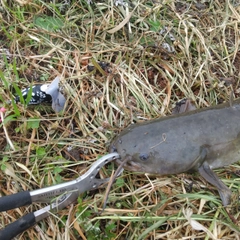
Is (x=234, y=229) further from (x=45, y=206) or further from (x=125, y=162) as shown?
(x=45, y=206)

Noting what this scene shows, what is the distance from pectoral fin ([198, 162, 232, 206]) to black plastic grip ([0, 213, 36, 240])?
1.04m

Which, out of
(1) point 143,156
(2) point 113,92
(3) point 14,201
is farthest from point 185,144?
(3) point 14,201

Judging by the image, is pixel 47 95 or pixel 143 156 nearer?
pixel 143 156

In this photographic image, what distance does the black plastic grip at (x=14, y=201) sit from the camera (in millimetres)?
2066

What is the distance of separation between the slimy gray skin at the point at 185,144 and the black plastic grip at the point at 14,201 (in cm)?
59

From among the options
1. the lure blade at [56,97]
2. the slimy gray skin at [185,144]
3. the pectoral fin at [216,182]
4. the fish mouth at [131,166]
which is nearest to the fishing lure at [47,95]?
the lure blade at [56,97]

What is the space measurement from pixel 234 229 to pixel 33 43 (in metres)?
1.94

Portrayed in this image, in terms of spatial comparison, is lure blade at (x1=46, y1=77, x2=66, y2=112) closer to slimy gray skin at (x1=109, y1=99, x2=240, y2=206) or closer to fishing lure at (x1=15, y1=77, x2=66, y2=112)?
fishing lure at (x1=15, y1=77, x2=66, y2=112)

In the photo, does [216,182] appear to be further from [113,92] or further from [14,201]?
[14,201]

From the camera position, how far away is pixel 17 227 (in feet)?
6.95

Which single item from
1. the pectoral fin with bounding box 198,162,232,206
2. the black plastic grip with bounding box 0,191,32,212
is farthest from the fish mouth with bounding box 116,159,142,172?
the black plastic grip with bounding box 0,191,32,212

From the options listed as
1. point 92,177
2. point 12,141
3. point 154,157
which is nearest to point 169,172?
point 154,157

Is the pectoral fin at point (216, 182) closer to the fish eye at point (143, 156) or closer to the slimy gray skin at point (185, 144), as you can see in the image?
the slimy gray skin at point (185, 144)

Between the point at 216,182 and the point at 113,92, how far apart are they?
0.97 m
